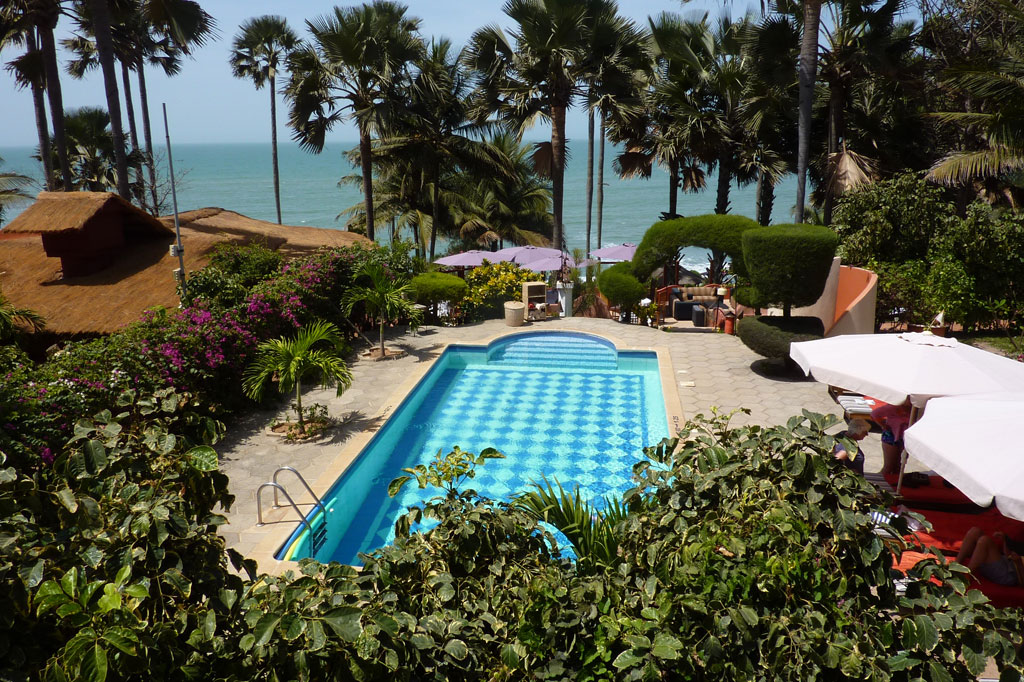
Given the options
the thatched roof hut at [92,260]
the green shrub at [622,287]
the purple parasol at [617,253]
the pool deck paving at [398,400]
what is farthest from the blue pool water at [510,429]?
the purple parasol at [617,253]

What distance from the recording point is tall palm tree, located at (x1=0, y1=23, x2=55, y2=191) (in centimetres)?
1906

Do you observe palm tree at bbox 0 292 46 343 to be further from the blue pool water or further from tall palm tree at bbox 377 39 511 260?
tall palm tree at bbox 377 39 511 260

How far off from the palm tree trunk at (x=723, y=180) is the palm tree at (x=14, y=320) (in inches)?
710

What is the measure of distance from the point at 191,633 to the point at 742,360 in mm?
11603

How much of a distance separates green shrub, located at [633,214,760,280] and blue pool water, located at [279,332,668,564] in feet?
8.35

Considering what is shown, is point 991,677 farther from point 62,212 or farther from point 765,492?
point 62,212

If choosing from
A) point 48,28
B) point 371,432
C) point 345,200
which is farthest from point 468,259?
point 345,200

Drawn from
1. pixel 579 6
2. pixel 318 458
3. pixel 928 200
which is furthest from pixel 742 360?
pixel 579 6

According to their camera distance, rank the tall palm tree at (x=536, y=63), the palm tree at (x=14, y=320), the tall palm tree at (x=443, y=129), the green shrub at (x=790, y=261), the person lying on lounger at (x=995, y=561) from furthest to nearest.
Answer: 1. the tall palm tree at (x=443, y=129)
2. the tall palm tree at (x=536, y=63)
3. the green shrub at (x=790, y=261)
4. the palm tree at (x=14, y=320)
5. the person lying on lounger at (x=995, y=561)

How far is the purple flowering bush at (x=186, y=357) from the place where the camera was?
603cm

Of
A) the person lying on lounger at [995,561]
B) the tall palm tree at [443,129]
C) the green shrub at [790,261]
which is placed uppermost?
the tall palm tree at [443,129]

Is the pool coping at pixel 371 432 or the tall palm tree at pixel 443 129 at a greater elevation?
the tall palm tree at pixel 443 129

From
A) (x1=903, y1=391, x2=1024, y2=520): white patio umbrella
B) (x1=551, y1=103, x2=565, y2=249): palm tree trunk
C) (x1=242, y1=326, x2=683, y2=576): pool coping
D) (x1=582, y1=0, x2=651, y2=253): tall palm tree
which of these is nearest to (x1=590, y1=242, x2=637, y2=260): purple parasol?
(x1=551, y1=103, x2=565, y2=249): palm tree trunk

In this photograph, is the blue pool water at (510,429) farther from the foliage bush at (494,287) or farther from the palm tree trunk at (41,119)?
the palm tree trunk at (41,119)
